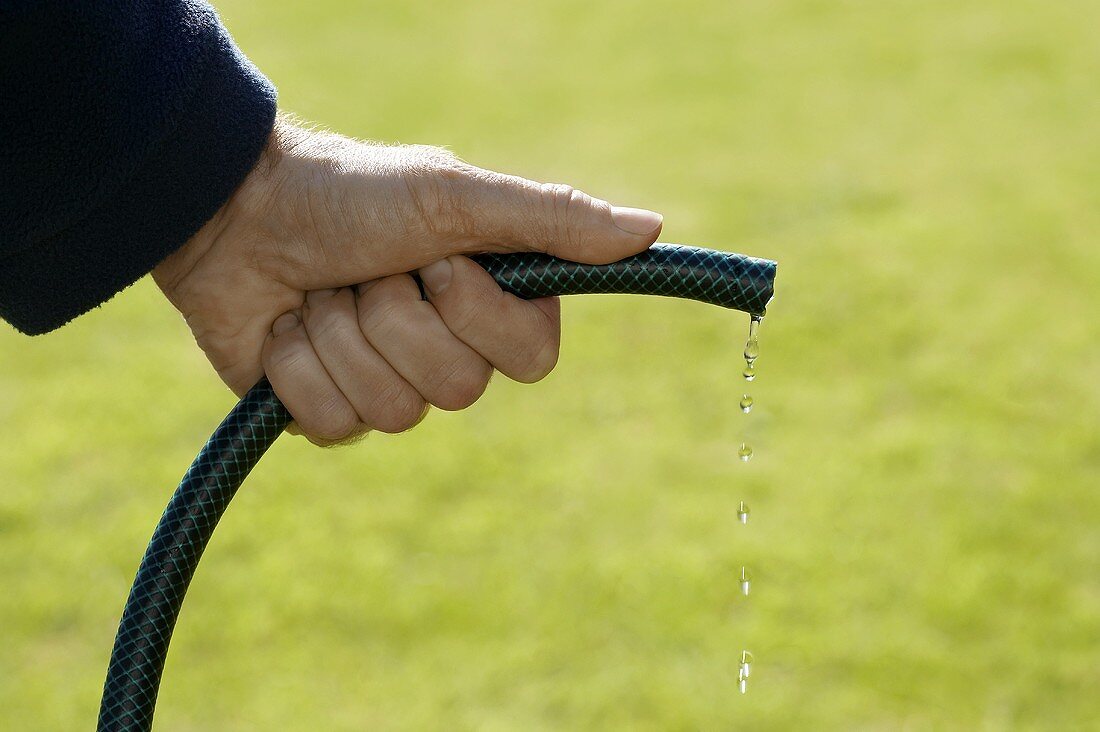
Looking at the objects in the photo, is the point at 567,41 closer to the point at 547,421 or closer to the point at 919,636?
the point at 547,421

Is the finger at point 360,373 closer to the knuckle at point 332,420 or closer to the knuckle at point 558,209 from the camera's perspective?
the knuckle at point 332,420

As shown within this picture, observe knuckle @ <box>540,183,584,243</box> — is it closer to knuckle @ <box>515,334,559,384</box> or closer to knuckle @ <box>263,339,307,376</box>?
knuckle @ <box>515,334,559,384</box>

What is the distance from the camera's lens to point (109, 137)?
2033mm

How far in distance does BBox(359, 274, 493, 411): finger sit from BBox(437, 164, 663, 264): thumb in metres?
0.16

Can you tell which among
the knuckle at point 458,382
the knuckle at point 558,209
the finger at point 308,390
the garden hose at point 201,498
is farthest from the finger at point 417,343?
the garden hose at point 201,498

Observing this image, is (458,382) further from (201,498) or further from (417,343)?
(201,498)

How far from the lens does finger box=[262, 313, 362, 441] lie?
2227 mm

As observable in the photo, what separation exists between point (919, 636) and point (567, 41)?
301 inches

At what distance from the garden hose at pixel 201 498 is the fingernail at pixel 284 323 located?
54 cm

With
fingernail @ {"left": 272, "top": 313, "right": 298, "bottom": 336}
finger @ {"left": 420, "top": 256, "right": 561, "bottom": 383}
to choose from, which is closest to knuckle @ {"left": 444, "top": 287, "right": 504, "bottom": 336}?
finger @ {"left": 420, "top": 256, "right": 561, "bottom": 383}

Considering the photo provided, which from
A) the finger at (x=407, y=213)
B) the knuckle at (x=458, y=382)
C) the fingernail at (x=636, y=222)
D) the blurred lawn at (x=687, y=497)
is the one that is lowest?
the knuckle at (x=458, y=382)

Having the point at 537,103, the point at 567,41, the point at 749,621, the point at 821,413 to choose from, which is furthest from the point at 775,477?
the point at 567,41

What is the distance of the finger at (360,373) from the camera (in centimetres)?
229

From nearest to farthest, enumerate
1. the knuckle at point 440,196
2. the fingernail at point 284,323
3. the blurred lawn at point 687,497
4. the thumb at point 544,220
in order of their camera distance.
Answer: the thumb at point 544,220 → the knuckle at point 440,196 → the fingernail at point 284,323 → the blurred lawn at point 687,497
